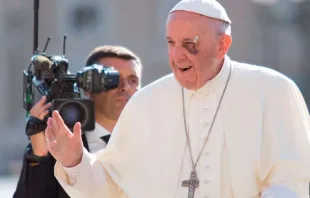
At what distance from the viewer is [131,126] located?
5.11 meters

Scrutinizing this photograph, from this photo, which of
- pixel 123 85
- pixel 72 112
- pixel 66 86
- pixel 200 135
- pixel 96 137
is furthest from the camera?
pixel 123 85

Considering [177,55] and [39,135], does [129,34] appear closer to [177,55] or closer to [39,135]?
[39,135]

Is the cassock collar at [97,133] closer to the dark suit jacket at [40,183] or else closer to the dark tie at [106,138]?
the dark tie at [106,138]

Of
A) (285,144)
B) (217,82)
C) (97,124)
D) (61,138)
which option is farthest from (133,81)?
(285,144)

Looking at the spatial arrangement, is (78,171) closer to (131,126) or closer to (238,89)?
(131,126)

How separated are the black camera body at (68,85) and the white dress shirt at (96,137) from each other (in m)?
0.28

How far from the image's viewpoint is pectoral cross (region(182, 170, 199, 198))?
484 cm

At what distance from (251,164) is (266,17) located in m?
30.1

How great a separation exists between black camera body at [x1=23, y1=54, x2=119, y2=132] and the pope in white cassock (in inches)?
15.2

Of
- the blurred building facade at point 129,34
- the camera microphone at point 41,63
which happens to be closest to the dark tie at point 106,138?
the camera microphone at point 41,63

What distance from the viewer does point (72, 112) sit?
5.46 meters

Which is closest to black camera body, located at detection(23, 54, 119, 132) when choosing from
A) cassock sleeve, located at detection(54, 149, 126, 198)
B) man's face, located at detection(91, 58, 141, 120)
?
man's face, located at detection(91, 58, 141, 120)

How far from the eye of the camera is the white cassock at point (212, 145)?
15.6ft

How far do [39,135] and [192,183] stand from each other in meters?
0.96
